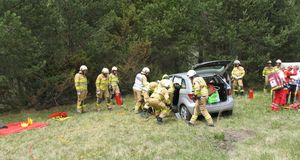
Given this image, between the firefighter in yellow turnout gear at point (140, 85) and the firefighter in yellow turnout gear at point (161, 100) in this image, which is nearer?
the firefighter in yellow turnout gear at point (161, 100)

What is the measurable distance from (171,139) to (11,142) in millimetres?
4824

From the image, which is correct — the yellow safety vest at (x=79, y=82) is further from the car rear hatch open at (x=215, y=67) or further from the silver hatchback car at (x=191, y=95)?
the car rear hatch open at (x=215, y=67)

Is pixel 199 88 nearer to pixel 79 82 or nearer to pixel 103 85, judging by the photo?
pixel 103 85

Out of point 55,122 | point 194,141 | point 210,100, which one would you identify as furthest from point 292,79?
point 55,122

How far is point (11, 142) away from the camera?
9.59m

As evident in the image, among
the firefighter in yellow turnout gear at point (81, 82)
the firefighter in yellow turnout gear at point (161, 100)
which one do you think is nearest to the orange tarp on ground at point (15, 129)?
the firefighter in yellow turnout gear at point (81, 82)

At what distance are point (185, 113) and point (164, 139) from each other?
7.27 ft

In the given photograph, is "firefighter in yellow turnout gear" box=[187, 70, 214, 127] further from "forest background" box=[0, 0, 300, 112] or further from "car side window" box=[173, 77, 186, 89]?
"forest background" box=[0, 0, 300, 112]

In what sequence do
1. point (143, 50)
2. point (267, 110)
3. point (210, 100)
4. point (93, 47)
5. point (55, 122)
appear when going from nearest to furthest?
point (210, 100) → point (267, 110) → point (55, 122) → point (93, 47) → point (143, 50)

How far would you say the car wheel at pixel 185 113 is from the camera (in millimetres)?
10102

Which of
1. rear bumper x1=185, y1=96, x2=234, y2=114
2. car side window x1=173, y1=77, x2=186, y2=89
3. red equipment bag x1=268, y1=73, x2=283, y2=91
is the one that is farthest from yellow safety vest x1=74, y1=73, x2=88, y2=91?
red equipment bag x1=268, y1=73, x2=283, y2=91

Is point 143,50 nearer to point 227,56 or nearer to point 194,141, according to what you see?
point 227,56

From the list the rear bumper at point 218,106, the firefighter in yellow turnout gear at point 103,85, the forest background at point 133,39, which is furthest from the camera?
the forest background at point 133,39

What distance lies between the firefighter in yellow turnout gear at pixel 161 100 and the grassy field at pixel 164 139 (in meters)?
0.33
